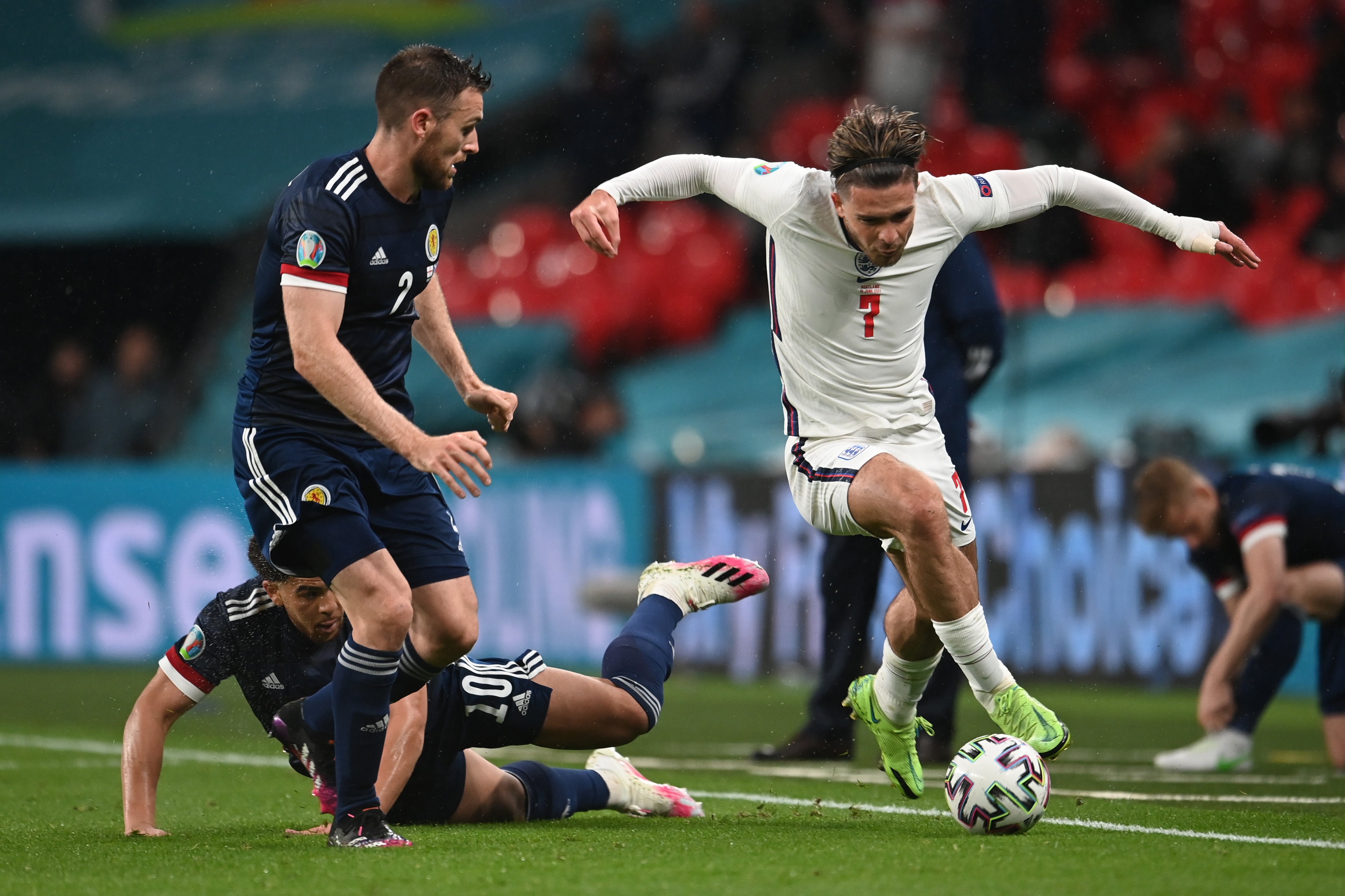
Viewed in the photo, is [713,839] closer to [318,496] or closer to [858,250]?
[318,496]

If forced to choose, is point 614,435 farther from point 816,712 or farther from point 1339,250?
point 816,712

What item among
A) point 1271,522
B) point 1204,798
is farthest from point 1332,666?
point 1204,798

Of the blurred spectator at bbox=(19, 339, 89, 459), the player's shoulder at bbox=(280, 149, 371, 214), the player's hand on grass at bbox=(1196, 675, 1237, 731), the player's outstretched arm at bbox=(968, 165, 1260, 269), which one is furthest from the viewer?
the blurred spectator at bbox=(19, 339, 89, 459)

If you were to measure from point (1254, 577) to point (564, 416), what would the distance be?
5.95 m

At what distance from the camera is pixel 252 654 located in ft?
15.7

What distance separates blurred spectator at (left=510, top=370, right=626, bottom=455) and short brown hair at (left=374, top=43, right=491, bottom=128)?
6900 mm

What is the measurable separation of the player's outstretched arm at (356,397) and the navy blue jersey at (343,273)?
0.06 metres

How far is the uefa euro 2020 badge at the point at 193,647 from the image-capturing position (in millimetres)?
4668

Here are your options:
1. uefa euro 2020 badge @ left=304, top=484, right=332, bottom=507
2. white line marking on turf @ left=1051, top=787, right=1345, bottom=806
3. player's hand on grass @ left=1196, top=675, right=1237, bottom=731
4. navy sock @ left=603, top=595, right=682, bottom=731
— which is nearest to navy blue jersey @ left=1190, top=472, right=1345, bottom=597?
player's hand on grass @ left=1196, top=675, right=1237, bottom=731

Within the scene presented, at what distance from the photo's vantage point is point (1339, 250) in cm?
1148

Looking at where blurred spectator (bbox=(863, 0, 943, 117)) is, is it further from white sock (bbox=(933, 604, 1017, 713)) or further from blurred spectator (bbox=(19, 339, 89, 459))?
white sock (bbox=(933, 604, 1017, 713))

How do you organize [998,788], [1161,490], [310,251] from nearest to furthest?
[310,251] < [998,788] < [1161,490]

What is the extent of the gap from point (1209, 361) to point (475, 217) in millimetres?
6726

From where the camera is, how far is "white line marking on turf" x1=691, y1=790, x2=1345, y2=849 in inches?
168
